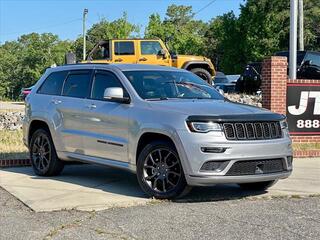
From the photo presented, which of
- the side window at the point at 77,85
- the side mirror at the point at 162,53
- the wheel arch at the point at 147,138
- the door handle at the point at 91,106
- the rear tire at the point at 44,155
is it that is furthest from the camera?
the side mirror at the point at 162,53

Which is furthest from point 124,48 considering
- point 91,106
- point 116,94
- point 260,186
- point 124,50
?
point 260,186

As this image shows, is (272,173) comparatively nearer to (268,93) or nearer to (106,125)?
(106,125)

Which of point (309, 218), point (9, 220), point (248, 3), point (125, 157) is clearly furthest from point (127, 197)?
point (248, 3)

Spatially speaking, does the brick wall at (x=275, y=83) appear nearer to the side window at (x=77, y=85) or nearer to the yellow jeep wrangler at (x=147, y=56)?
the side window at (x=77, y=85)

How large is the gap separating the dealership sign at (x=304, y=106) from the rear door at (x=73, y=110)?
6320 mm

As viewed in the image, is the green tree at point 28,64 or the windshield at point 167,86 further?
the green tree at point 28,64

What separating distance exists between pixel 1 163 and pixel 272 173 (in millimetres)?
5445

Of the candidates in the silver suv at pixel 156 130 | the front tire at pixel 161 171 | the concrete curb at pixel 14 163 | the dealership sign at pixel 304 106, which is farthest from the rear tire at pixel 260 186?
the dealership sign at pixel 304 106

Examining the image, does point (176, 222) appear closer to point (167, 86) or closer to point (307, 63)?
point (167, 86)

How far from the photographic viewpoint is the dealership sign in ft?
44.9

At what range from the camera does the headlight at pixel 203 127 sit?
693cm

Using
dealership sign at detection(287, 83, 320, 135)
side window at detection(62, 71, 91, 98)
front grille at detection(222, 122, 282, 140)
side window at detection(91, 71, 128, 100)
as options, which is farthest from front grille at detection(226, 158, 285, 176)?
dealership sign at detection(287, 83, 320, 135)

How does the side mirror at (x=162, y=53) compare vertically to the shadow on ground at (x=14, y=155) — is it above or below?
above

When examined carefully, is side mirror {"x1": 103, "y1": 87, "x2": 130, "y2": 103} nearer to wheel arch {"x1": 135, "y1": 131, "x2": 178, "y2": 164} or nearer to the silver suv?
the silver suv
